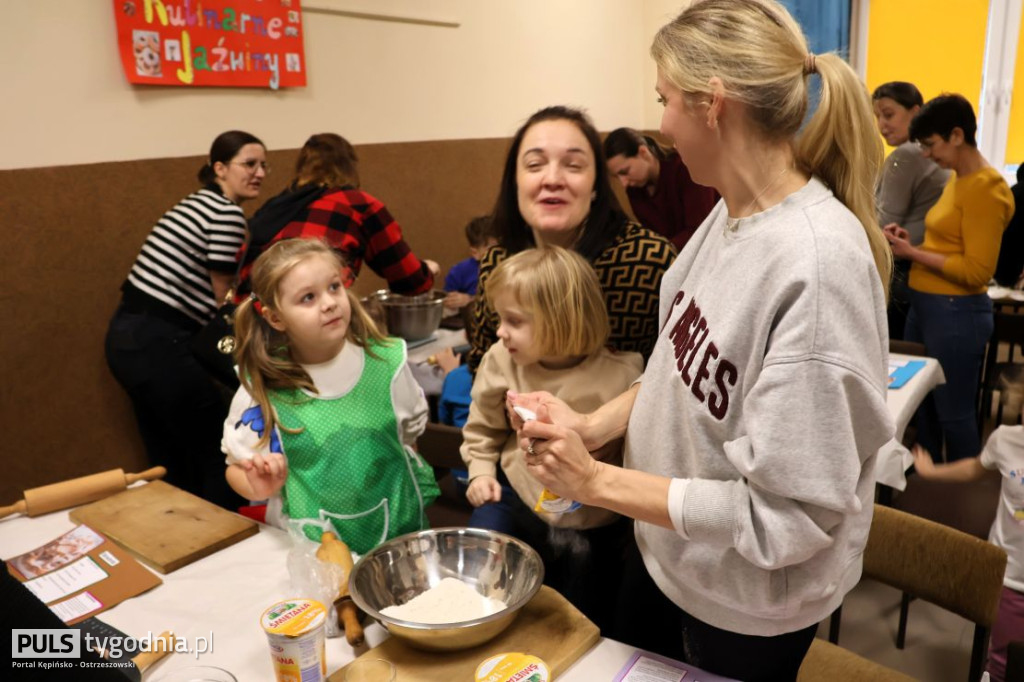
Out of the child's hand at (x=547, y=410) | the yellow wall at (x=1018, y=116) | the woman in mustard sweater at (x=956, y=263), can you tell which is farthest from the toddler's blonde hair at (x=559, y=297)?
the yellow wall at (x=1018, y=116)

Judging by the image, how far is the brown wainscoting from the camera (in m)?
2.95

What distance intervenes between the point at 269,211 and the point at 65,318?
0.96 m

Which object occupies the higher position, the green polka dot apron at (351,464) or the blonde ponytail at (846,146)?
the blonde ponytail at (846,146)

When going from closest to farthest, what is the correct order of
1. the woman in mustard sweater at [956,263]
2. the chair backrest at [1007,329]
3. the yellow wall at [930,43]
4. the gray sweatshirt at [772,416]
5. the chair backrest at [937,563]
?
1. the gray sweatshirt at [772,416]
2. the chair backrest at [937,563]
3. the woman in mustard sweater at [956,263]
4. the chair backrest at [1007,329]
5. the yellow wall at [930,43]

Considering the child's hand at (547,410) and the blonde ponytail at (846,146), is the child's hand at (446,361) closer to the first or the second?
the child's hand at (547,410)

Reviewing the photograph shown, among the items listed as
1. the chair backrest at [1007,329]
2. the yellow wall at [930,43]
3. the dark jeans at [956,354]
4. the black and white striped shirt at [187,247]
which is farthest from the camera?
the yellow wall at [930,43]

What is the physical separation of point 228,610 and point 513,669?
2.08 feet

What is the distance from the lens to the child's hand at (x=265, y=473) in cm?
163

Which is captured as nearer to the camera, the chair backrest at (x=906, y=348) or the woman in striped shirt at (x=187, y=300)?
the woman in striped shirt at (x=187, y=300)

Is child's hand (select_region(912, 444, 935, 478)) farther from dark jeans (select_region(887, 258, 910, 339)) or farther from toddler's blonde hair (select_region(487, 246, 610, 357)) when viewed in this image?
dark jeans (select_region(887, 258, 910, 339))

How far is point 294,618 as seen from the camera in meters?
1.19

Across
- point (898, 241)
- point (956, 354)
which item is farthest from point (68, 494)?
point (956, 354)

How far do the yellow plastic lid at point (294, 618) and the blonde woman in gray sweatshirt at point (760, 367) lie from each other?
42cm

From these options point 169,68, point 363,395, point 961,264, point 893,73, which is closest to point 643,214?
point 961,264
